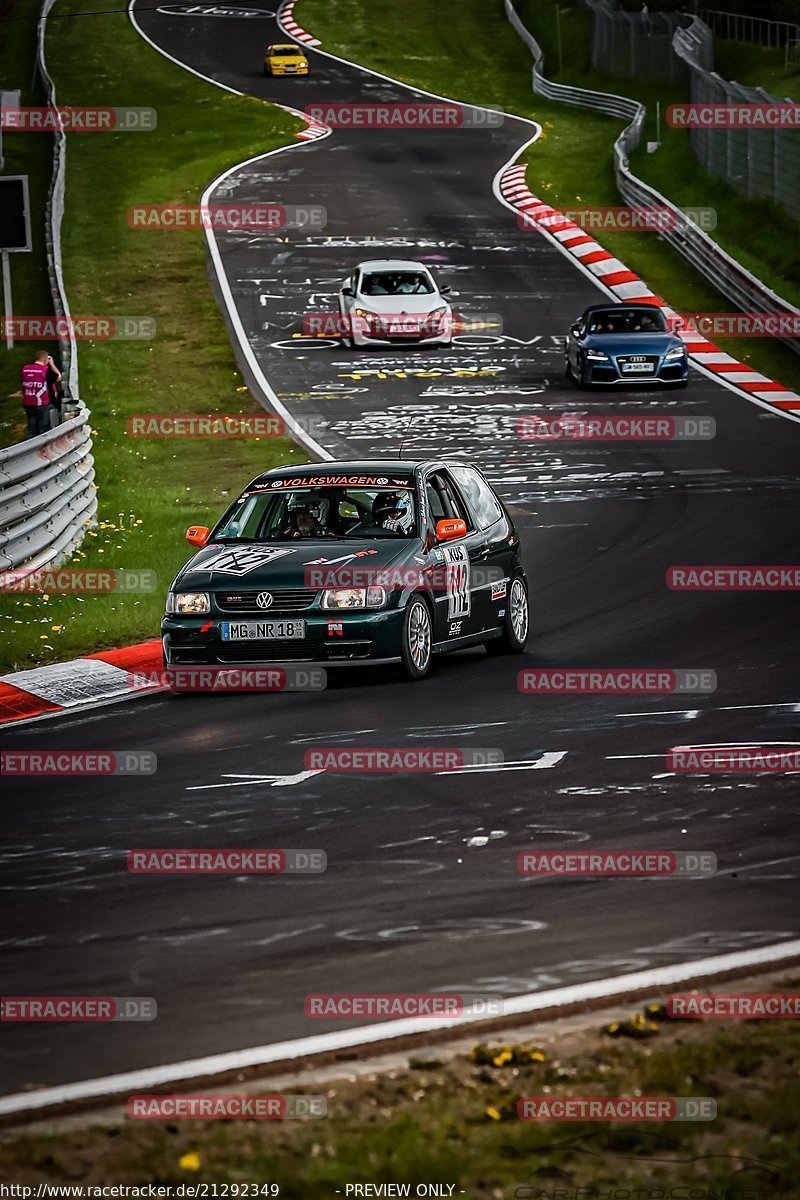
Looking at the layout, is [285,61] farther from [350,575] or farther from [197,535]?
[350,575]

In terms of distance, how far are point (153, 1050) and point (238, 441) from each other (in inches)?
835

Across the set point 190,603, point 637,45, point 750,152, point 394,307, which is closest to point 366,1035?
point 190,603

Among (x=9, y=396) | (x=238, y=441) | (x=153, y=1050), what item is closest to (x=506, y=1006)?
(x=153, y=1050)

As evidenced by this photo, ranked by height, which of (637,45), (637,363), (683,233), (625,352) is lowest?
(637,363)

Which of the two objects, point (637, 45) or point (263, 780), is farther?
point (637, 45)

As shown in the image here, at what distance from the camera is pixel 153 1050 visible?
6176 mm

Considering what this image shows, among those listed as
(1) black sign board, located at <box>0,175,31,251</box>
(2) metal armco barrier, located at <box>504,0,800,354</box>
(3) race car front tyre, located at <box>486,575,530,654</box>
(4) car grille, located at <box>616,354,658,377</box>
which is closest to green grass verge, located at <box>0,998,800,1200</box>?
(3) race car front tyre, located at <box>486,575,530,654</box>

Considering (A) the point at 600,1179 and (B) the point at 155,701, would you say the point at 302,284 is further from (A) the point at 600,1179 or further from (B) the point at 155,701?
(A) the point at 600,1179

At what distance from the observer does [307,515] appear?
14.1 meters

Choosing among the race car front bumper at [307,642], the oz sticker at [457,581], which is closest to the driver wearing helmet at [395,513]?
the oz sticker at [457,581]

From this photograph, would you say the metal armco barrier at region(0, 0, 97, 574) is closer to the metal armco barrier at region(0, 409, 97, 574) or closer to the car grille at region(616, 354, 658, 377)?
the metal armco barrier at region(0, 409, 97, 574)

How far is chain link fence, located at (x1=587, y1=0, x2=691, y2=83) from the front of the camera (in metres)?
63.6

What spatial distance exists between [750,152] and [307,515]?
99.7 ft

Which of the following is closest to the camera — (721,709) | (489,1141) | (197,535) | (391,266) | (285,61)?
(489,1141)
